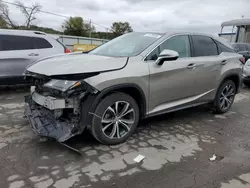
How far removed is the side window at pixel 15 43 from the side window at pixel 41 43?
5.0 inches

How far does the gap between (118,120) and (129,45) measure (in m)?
1.36

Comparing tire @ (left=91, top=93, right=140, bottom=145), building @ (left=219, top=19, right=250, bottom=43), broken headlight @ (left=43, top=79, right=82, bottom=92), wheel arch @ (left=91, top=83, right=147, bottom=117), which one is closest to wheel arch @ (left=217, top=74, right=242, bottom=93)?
wheel arch @ (left=91, top=83, right=147, bottom=117)

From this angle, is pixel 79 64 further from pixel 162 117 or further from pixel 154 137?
pixel 162 117

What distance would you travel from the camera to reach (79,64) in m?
3.04

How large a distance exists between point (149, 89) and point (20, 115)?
259 cm

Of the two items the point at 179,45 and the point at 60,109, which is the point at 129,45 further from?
the point at 60,109

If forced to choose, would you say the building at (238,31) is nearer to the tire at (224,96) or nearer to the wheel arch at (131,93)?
the tire at (224,96)

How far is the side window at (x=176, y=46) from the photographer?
3.61m

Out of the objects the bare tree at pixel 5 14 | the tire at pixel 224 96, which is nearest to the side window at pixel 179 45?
the tire at pixel 224 96

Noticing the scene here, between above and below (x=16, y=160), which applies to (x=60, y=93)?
above

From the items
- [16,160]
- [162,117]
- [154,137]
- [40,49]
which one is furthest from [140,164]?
[40,49]

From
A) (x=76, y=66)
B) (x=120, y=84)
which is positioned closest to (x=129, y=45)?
(x=120, y=84)

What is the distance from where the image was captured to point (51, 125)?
3.11 meters

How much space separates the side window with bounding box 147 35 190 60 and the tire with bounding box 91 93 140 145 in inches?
31.6
